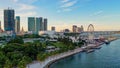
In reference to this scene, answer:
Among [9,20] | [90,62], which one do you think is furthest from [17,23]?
[90,62]

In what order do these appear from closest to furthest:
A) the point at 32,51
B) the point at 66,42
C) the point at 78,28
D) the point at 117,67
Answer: the point at 117,67, the point at 32,51, the point at 66,42, the point at 78,28

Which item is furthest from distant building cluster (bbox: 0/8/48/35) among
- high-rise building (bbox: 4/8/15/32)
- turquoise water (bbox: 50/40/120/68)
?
turquoise water (bbox: 50/40/120/68)

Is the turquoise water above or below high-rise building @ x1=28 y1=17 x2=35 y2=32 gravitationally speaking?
below

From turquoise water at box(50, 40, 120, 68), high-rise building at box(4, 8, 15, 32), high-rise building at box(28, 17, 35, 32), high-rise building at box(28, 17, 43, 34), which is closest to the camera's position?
turquoise water at box(50, 40, 120, 68)

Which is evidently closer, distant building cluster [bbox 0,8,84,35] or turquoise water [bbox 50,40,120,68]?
turquoise water [bbox 50,40,120,68]

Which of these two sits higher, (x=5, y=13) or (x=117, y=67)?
(x=5, y=13)

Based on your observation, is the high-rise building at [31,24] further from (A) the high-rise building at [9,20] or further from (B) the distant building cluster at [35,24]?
(A) the high-rise building at [9,20]

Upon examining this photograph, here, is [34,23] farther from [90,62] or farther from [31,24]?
[90,62]

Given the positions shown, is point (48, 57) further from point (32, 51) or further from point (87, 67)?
point (87, 67)

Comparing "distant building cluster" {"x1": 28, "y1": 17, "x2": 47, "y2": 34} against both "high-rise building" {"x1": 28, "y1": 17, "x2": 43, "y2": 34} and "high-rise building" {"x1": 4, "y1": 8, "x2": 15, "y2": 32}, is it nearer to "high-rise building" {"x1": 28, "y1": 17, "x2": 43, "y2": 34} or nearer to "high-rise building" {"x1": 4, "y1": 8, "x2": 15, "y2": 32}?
"high-rise building" {"x1": 28, "y1": 17, "x2": 43, "y2": 34}

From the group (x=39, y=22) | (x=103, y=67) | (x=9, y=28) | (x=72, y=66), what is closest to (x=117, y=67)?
(x=103, y=67)
